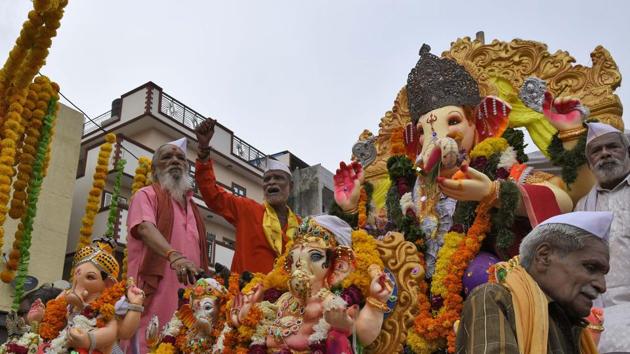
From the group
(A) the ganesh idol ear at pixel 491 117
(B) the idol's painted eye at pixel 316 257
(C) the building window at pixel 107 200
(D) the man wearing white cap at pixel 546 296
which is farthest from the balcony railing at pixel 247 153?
(D) the man wearing white cap at pixel 546 296

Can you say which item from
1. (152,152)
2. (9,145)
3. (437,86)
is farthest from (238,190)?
(437,86)

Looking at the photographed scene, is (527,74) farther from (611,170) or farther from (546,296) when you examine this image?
(546,296)

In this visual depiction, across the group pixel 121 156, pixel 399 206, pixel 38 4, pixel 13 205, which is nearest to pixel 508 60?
pixel 399 206

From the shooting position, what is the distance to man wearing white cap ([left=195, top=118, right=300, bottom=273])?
5645mm

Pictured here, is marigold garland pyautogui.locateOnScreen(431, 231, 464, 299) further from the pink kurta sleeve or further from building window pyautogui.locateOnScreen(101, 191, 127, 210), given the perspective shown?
building window pyautogui.locateOnScreen(101, 191, 127, 210)

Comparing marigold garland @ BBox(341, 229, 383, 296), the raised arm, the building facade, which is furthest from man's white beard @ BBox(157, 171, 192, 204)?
the building facade

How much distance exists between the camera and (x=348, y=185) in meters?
5.48

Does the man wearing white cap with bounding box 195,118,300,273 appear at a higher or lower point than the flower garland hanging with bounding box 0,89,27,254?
lower

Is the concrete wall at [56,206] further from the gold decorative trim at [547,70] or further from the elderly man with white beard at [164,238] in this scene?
the gold decorative trim at [547,70]

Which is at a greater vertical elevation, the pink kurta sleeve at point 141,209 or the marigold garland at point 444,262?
the pink kurta sleeve at point 141,209

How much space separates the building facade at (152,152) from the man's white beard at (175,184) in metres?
10.0

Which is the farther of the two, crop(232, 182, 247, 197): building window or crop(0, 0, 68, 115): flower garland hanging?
crop(232, 182, 247, 197): building window

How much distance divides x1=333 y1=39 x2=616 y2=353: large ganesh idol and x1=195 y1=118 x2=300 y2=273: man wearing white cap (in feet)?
2.05

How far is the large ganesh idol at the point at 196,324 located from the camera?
4.53 meters
